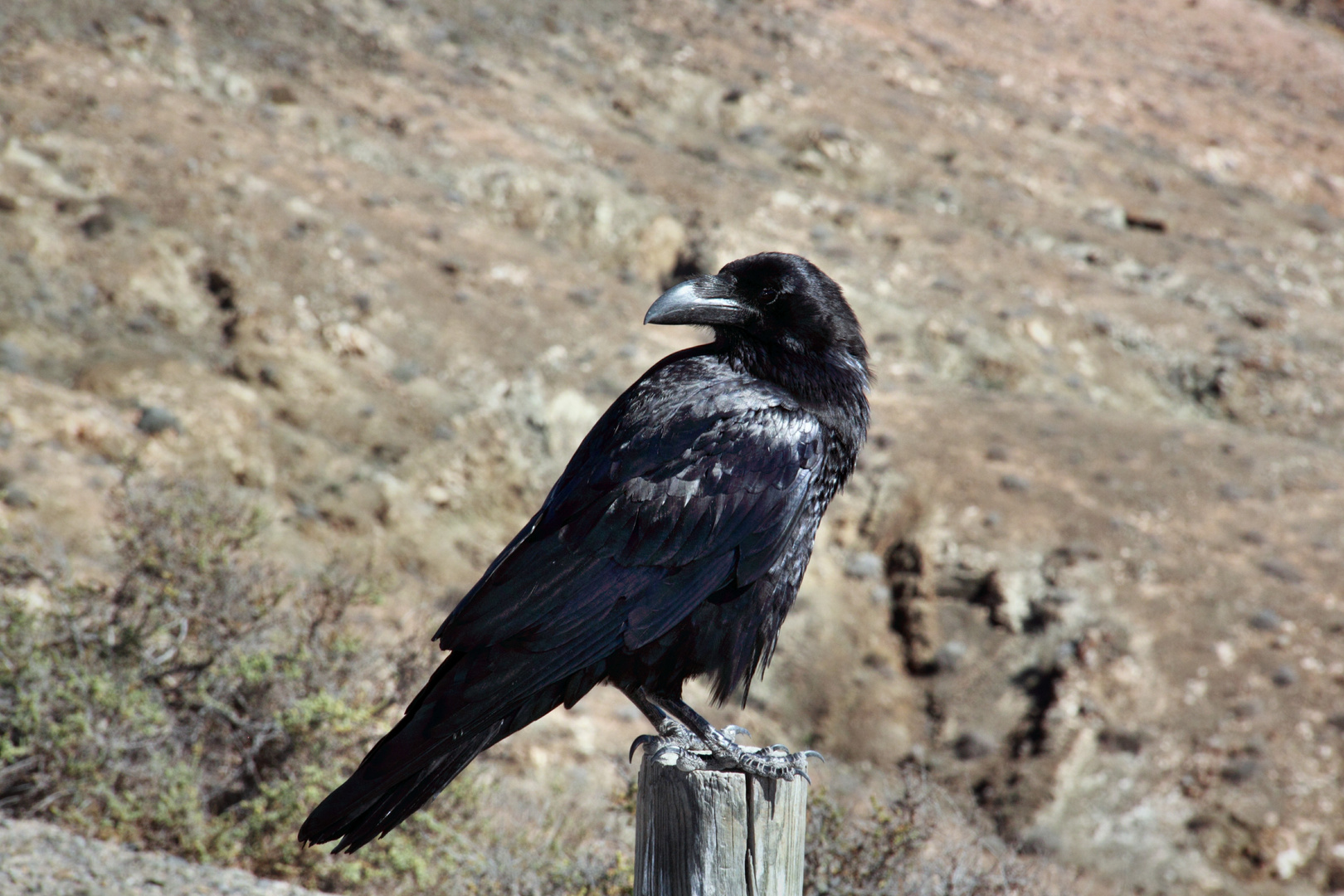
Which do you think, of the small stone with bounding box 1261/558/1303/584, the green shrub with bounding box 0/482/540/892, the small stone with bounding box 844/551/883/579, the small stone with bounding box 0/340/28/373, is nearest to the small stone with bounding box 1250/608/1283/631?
the small stone with bounding box 1261/558/1303/584

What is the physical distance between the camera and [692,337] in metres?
13.4

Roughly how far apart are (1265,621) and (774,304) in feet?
Answer: 28.2

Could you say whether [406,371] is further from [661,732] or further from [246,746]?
[661,732]

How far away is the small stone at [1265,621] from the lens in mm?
10078

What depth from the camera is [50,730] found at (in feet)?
16.8

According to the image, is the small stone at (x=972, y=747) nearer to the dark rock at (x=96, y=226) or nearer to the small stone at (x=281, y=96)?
the dark rock at (x=96, y=226)

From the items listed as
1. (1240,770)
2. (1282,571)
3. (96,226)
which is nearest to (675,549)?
(1240,770)

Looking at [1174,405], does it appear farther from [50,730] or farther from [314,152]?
[50,730]

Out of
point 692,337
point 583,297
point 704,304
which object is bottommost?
point 692,337

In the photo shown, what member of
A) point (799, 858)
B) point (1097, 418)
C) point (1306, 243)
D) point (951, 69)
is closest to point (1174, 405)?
point (1097, 418)

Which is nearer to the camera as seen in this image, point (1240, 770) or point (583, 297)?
point (1240, 770)

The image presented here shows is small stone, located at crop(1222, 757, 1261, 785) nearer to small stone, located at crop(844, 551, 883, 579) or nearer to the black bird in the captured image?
small stone, located at crop(844, 551, 883, 579)

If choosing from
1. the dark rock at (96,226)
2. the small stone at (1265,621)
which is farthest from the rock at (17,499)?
the small stone at (1265,621)

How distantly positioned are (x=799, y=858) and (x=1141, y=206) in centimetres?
1883
